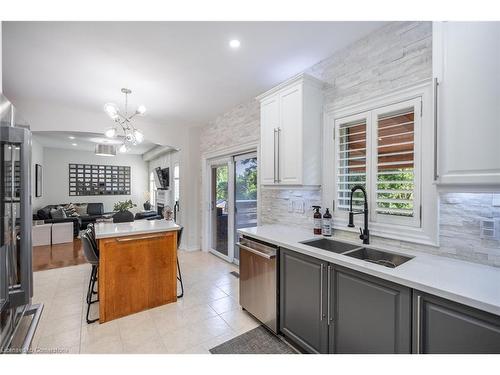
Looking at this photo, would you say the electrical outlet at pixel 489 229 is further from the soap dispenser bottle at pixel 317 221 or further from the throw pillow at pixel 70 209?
the throw pillow at pixel 70 209

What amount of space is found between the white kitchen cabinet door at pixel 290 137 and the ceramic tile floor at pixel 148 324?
160cm

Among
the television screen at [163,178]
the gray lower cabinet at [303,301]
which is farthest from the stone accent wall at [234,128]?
the television screen at [163,178]

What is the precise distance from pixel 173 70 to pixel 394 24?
227 cm

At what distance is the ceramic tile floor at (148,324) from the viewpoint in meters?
2.06

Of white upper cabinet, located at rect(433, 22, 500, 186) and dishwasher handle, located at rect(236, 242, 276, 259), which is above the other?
white upper cabinet, located at rect(433, 22, 500, 186)

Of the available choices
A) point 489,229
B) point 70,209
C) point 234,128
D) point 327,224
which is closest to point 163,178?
point 70,209

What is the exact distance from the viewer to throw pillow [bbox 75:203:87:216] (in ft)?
25.0

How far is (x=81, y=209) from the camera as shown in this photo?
7.74 meters

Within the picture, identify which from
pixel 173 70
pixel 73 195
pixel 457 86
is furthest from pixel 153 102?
pixel 73 195

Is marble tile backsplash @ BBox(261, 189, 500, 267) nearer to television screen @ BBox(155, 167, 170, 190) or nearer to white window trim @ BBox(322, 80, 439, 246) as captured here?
white window trim @ BBox(322, 80, 439, 246)

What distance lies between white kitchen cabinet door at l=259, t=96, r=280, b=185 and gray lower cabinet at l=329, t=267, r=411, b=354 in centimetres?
134

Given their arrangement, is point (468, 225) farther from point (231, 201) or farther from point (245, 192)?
point (231, 201)

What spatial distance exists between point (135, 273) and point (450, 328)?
2.73 meters

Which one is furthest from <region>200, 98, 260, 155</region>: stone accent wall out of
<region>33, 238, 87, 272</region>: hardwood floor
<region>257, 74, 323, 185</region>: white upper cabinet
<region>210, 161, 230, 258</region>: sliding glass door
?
<region>33, 238, 87, 272</region>: hardwood floor
